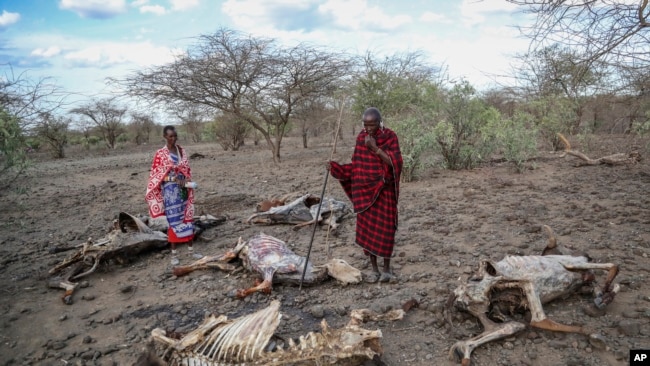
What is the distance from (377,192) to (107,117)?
27.9 m

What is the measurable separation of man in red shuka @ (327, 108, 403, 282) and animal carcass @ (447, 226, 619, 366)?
3.08 feet

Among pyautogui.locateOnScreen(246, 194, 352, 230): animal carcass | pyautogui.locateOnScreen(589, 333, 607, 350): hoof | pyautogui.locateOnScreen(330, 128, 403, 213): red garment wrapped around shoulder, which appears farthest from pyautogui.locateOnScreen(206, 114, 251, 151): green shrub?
pyautogui.locateOnScreen(589, 333, 607, 350): hoof

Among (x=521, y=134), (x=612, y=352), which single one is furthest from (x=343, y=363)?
(x=521, y=134)

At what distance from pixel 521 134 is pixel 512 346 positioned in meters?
7.05

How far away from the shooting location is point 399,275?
12.9ft

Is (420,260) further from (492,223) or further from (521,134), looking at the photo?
(521,134)

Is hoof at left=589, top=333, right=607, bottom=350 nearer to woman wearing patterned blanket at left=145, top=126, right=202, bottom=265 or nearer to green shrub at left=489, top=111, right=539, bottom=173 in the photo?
woman wearing patterned blanket at left=145, top=126, right=202, bottom=265

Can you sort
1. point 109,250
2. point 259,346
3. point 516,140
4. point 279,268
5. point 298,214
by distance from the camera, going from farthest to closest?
point 516,140, point 298,214, point 109,250, point 279,268, point 259,346

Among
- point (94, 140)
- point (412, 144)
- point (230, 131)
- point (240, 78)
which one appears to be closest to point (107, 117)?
point (94, 140)

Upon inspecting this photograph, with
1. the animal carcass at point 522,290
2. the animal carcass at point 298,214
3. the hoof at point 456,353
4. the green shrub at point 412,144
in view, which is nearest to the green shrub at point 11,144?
the animal carcass at point 298,214

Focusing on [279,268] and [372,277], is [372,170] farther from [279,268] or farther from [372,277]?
[279,268]

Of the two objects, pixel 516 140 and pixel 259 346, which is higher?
pixel 516 140

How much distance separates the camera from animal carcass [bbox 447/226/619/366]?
2.65 m

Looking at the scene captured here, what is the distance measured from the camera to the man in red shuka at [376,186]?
3619mm
